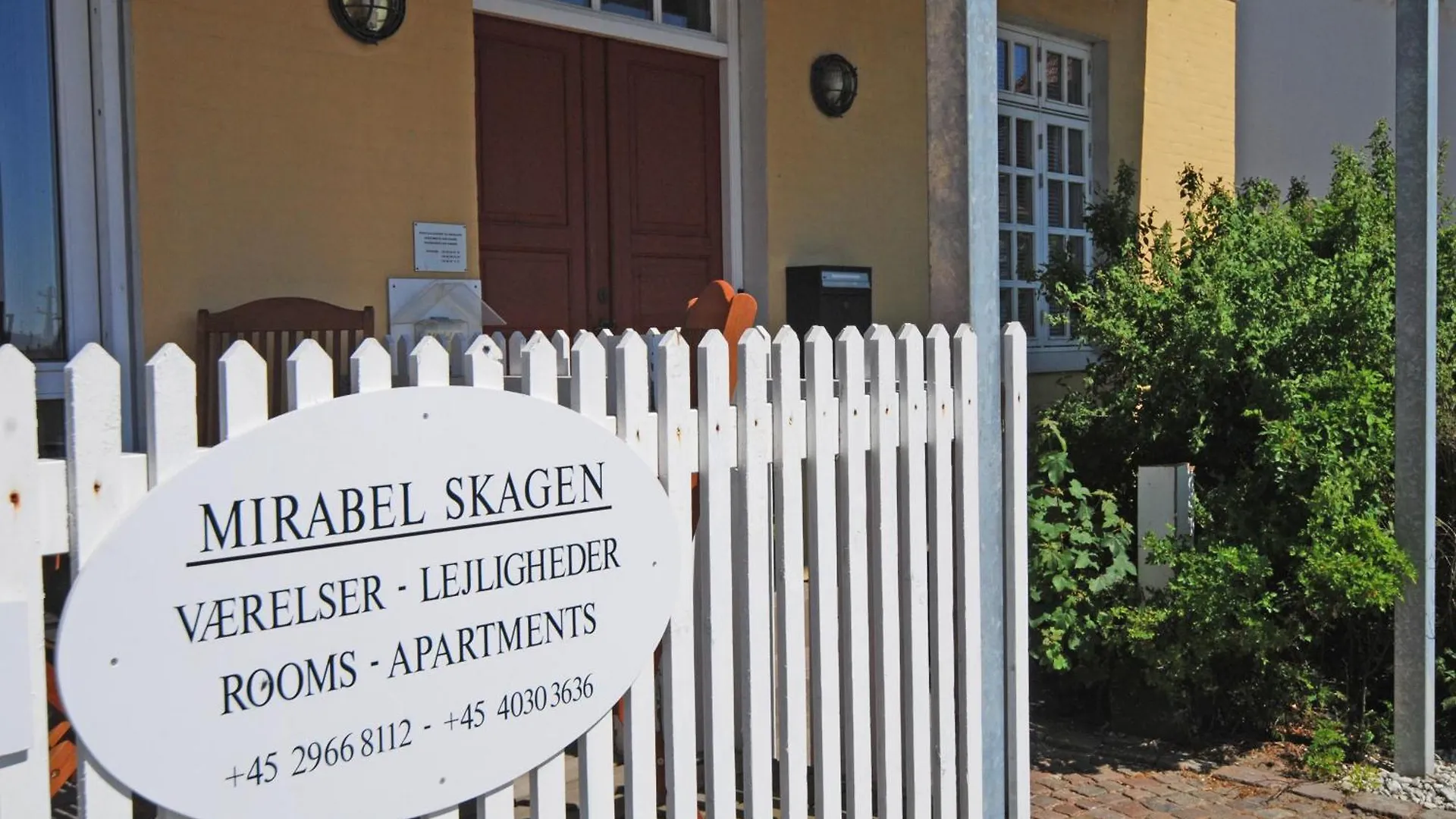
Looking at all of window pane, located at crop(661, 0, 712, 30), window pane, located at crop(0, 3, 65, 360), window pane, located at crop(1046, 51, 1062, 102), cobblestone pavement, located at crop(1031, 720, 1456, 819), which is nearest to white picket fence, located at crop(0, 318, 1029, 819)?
cobblestone pavement, located at crop(1031, 720, 1456, 819)

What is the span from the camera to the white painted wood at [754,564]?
8.98 feet

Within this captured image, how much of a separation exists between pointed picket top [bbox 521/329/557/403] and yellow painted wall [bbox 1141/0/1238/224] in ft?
24.6

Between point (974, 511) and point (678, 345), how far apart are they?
3.63 feet

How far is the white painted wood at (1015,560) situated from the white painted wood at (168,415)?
7.04 ft

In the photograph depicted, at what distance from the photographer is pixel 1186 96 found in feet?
31.1

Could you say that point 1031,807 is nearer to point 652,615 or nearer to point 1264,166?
point 652,615

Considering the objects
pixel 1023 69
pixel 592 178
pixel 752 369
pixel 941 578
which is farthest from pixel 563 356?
pixel 1023 69

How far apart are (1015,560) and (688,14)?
4126 millimetres

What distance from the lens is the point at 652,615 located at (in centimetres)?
252

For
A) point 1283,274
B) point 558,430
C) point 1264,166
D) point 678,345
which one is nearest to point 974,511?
point 678,345

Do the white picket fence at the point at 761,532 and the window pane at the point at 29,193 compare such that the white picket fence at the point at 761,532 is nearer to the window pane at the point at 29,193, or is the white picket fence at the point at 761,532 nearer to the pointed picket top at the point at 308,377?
the pointed picket top at the point at 308,377

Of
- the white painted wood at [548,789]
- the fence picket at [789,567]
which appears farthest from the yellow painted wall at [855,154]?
the white painted wood at [548,789]

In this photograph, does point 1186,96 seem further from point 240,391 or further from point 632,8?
point 240,391

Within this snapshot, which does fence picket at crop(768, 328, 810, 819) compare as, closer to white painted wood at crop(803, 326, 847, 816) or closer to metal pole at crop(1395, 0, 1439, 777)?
white painted wood at crop(803, 326, 847, 816)
